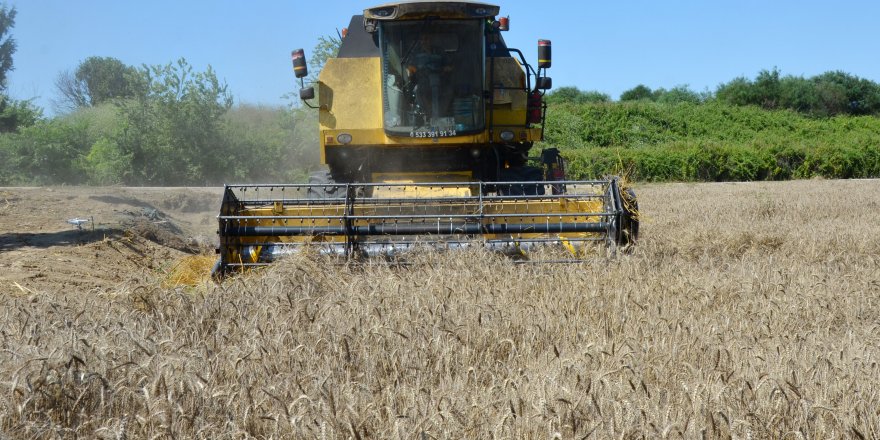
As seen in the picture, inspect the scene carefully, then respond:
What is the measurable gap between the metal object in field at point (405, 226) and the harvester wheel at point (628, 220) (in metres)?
0.01

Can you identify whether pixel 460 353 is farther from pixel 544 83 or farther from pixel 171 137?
pixel 171 137

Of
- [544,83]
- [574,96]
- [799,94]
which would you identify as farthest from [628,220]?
[799,94]

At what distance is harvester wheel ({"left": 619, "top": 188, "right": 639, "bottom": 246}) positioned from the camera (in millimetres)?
6730

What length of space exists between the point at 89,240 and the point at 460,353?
6.58 m

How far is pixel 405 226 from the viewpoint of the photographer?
22.7 ft

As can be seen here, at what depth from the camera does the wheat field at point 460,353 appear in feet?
9.60

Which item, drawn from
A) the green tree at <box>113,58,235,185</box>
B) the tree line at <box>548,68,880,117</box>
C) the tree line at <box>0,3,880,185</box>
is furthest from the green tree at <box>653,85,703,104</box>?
the green tree at <box>113,58,235,185</box>

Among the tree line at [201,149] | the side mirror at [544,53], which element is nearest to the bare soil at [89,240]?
the side mirror at [544,53]

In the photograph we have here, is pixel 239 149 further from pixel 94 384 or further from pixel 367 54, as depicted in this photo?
pixel 94 384

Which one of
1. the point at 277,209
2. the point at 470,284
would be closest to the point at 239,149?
the point at 277,209

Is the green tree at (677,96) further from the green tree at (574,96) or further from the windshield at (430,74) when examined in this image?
the windshield at (430,74)

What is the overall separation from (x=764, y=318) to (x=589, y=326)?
0.92 metres

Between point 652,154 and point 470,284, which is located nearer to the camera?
point 470,284

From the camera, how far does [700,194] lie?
1855cm
